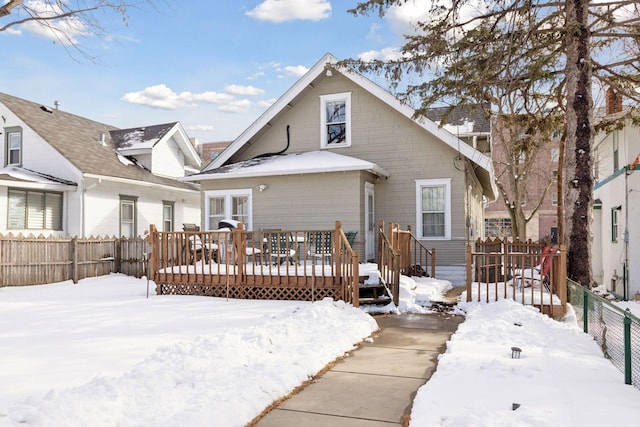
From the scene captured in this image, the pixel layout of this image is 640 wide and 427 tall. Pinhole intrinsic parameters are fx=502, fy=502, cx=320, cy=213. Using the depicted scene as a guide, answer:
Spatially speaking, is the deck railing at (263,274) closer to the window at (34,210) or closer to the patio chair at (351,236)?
the patio chair at (351,236)

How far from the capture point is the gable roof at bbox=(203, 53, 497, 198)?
13711 mm

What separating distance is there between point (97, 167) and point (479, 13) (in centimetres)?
1372

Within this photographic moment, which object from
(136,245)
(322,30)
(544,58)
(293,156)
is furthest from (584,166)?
(136,245)

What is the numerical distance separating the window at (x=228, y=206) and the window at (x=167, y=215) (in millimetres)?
6500

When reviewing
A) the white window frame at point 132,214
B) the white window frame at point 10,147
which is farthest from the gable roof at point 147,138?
the white window frame at point 10,147

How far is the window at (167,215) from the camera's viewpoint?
21.4 meters

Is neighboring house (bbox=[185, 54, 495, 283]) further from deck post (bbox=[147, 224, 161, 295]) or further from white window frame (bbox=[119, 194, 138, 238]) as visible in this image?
white window frame (bbox=[119, 194, 138, 238])

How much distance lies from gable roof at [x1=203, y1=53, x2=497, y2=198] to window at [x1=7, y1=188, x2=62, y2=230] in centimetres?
565


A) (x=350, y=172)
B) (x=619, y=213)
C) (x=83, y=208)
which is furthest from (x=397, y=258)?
(x=83, y=208)

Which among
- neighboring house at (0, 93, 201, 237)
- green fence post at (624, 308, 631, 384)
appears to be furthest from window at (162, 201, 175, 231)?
green fence post at (624, 308, 631, 384)

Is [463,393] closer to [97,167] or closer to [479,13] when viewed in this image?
[479,13]

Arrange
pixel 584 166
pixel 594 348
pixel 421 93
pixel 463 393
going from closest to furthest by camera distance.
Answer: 1. pixel 463 393
2. pixel 594 348
3. pixel 584 166
4. pixel 421 93

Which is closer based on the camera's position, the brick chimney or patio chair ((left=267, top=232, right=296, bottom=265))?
patio chair ((left=267, top=232, right=296, bottom=265))

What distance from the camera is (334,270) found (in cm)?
973
